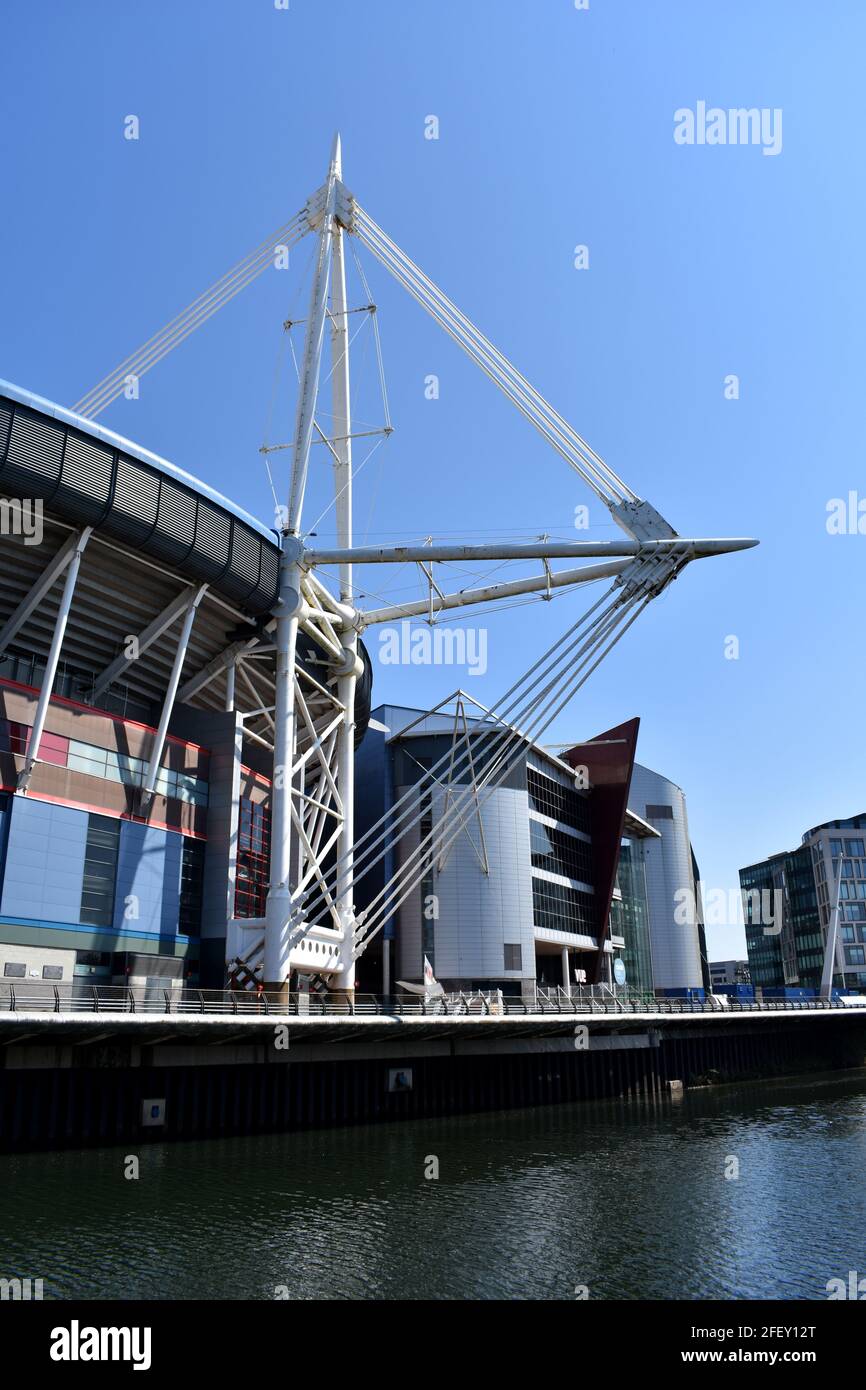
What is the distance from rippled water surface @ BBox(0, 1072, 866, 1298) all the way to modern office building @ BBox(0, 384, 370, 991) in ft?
32.4

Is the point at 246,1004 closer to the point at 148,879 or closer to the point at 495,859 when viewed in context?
the point at 148,879

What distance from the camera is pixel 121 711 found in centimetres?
4828

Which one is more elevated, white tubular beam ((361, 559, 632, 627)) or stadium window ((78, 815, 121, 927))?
white tubular beam ((361, 559, 632, 627))

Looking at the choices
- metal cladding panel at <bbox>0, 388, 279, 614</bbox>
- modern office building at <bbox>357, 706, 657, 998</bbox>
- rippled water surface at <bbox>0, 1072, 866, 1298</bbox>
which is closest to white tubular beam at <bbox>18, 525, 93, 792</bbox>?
metal cladding panel at <bbox>0, 388, 279, 614</bbox>

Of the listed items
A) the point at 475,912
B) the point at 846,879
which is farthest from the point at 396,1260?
the point at 846,879

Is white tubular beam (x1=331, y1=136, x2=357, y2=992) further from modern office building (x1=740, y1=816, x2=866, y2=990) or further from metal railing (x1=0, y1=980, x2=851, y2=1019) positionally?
modern office building (x1=740, y1=816, x2=866, y2=990)

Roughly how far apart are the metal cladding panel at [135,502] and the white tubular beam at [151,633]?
47.6 inches

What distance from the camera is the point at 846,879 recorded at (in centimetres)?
13038

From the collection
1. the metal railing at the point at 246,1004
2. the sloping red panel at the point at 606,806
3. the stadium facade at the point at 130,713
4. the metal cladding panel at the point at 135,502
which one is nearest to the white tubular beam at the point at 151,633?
the stadium facade at the point at 130,713

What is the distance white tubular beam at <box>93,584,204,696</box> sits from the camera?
43969mm

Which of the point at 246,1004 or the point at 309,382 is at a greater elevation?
the point at 309,382

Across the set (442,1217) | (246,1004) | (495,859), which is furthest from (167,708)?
(495,859)

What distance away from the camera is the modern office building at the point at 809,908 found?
414ft

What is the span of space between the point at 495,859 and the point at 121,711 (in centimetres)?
3385
